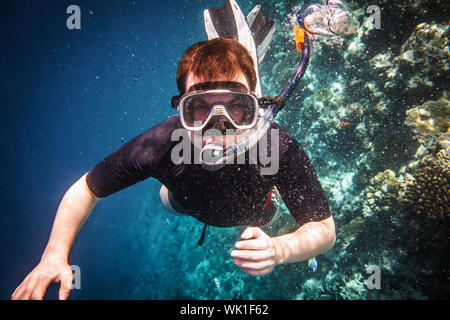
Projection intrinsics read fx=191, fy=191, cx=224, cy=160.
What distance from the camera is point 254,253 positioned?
43.5 inches

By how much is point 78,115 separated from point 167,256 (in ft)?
120

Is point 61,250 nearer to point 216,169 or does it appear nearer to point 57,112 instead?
point 216,169

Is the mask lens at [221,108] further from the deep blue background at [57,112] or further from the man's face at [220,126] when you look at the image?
the deep blue background at [57,112]

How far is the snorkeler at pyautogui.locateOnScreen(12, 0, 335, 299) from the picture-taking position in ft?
5.09

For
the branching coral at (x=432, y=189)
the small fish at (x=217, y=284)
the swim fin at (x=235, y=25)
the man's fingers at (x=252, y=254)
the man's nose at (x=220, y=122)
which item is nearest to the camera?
the man's fingers at (x=252, y=254)

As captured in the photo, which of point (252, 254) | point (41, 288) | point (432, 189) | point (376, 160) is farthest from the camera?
point (376, 160)

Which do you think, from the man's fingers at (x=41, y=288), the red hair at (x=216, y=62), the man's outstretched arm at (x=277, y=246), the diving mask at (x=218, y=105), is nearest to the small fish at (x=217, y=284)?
the man's outstretched arm at (x=277, y=246)

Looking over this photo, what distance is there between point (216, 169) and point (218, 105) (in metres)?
0.56

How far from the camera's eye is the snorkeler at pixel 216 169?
155cm

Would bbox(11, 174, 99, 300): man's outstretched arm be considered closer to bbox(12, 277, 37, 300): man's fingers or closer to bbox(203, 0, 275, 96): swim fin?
bbox(12, 277, 37, 300): man's fingers

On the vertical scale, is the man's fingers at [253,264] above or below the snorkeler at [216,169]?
below

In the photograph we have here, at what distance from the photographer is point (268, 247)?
3.82ft

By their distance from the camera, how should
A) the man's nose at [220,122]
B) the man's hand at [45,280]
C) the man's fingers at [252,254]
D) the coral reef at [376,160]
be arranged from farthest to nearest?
the coral reef at [376,160] → the man's nose at [220,122] → the man's hand at [45,280] → the man's fingers at [252,254]

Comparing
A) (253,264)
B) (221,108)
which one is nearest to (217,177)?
(221,108)
